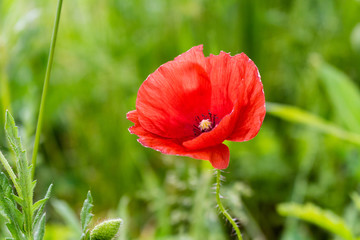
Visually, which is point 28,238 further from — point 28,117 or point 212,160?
point 28,117

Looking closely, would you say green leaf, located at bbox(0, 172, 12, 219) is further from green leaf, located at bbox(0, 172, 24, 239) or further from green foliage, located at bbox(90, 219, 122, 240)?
green foliage, located at bbox(90, 219, 122, 240)

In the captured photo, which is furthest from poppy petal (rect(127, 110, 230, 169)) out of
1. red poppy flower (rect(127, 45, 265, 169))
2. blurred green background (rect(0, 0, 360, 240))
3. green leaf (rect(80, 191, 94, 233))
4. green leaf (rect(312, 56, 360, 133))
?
green leaf (rect(312, 56, 360, 133))

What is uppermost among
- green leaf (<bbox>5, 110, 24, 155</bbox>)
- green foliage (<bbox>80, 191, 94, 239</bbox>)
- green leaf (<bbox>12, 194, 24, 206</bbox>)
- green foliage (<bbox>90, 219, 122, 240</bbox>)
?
green leaf (<bbox>5, 110, 24, 155</bbox>)

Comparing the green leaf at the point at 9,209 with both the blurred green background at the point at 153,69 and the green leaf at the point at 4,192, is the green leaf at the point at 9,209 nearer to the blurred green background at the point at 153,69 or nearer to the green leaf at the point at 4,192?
the green leaf at the point at 4,192

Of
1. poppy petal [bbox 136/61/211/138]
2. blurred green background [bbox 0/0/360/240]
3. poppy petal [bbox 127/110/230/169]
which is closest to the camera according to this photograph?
poppy petal [bbox 127/110/230/169]

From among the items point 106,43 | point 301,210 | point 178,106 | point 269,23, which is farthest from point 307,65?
point 178,106

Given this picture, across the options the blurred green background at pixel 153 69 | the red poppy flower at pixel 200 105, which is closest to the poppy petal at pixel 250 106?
the red poppy flower at pixel 200 105

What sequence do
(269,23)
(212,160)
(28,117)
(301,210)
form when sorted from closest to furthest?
(212,160)
(301,210)
(28,117)
(269,23)

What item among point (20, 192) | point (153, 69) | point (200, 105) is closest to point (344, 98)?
point (153, 69)
